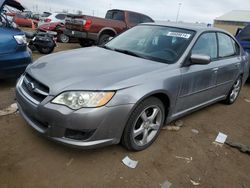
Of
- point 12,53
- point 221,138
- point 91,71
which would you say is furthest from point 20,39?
point 221,138

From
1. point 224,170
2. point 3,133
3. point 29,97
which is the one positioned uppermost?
point 29,97

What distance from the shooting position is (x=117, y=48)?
12.2ft

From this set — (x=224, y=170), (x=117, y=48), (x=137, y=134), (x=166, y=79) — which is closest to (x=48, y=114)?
(x=137, y=134)

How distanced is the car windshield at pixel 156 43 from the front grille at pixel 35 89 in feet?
4.47

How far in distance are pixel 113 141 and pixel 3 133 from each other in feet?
5.08

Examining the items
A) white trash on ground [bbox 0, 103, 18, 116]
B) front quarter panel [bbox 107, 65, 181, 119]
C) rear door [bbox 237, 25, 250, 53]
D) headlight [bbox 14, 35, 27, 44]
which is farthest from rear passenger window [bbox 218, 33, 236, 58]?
headlight [bbox 14, 35, 27, 44]

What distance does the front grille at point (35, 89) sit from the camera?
2.55 meters

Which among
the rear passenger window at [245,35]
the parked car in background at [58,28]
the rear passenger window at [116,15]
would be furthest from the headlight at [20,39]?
the parked car in background at [58,28]

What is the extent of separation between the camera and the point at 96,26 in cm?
995

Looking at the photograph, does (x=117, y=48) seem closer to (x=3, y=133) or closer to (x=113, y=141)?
(x=113, y=141)

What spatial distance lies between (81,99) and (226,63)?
2.89m

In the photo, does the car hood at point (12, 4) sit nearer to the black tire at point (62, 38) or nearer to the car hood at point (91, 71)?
the car hood at point (91, 71)

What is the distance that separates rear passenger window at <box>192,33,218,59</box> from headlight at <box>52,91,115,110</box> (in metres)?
1.69

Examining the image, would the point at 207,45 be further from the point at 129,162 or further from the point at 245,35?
the point at 245,35
